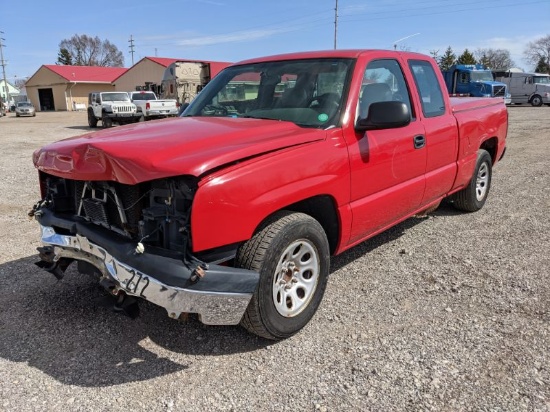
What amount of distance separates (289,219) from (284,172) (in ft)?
1.04

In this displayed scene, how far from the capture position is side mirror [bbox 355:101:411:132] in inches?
133

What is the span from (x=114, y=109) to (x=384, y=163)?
20.5 meters

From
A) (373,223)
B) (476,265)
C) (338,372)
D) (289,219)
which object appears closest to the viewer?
(338,372)

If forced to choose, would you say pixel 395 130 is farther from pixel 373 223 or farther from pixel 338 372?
pixel 338 372

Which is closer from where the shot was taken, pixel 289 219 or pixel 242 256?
pixel 242 256

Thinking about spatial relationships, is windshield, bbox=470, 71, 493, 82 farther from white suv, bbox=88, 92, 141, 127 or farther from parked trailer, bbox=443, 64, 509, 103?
white suv, bbox=88, 92, 141, 127

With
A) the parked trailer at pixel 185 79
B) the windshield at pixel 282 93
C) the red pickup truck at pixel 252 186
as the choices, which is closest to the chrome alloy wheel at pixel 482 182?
the red pickup truck at pixel 252 186

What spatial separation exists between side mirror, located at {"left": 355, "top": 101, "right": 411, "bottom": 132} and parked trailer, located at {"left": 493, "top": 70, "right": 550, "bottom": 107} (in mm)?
36591

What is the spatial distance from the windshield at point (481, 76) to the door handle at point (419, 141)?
29.6 m

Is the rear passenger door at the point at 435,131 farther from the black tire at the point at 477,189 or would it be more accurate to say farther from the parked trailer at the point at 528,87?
the parked trailer at the point at 528,87

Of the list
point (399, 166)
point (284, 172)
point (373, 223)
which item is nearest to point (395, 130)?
point (399, 166)

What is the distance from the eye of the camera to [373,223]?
3891mm

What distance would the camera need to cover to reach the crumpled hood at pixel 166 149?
2.54 m

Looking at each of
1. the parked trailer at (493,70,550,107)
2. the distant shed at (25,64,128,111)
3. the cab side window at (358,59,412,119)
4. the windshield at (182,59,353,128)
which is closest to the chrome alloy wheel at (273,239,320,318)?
the windshield at (182,59,353,128)
